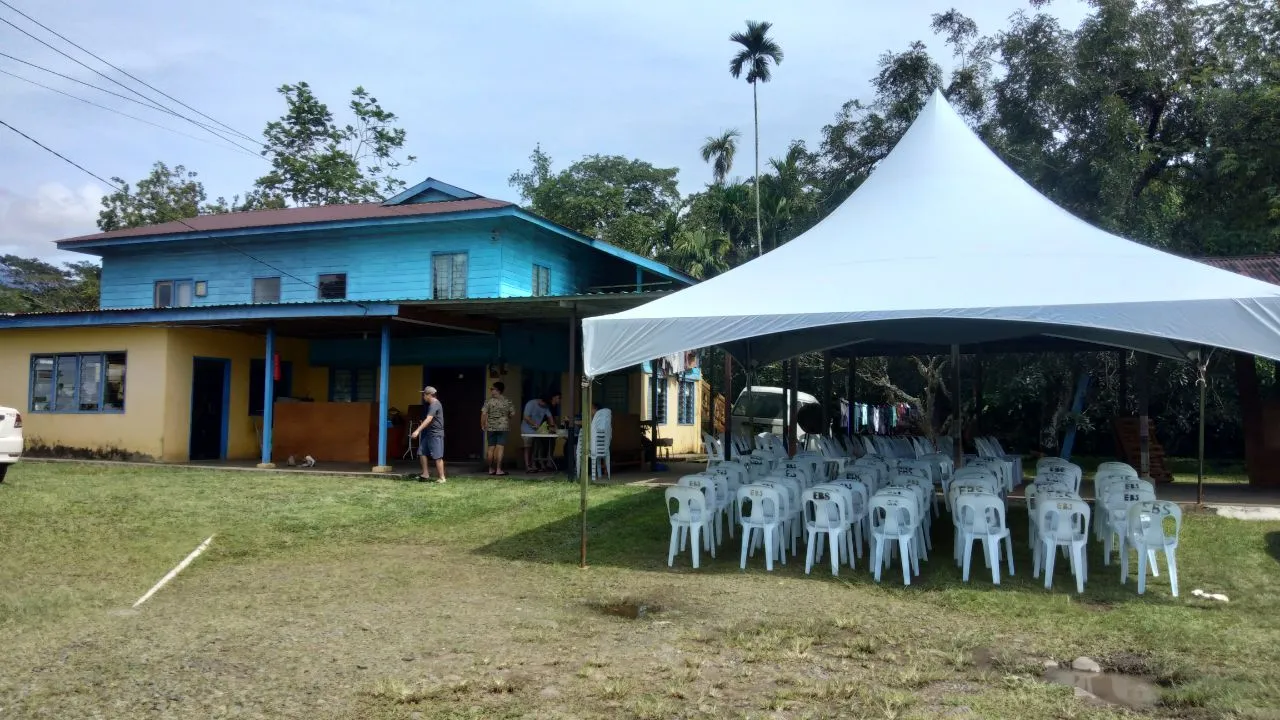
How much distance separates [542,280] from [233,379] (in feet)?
20.3

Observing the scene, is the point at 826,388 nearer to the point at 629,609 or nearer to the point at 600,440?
the point at 600,440

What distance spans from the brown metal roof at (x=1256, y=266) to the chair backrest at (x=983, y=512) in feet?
23.7

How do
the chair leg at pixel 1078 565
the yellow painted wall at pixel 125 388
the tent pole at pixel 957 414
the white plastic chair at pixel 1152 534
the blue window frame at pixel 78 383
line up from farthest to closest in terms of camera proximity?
1. the blue window frame at pixel 78 383
2. the yellow painted wall at pixel 125 388
3. the tent pole at pixel 957 414
4. the chair leg at pixel 1078 565
5. the white plastic chair at pixel 1152 534

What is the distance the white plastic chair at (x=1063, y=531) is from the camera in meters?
6.65

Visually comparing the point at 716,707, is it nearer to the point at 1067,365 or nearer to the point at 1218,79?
the point at 1067,365

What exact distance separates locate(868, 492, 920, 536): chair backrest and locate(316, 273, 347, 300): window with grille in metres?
13.8

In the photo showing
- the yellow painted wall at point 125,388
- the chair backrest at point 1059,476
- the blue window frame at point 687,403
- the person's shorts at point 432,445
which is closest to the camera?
the chair backrest at point 1059,476

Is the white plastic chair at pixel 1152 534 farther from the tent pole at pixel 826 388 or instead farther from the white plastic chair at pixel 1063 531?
the tent pole at pixel 826 388

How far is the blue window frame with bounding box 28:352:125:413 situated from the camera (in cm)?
1633

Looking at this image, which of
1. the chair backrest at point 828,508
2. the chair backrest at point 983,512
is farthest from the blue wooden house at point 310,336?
the chair backrest at point 983,512

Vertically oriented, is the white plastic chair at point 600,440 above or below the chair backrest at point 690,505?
above

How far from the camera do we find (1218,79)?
683 inches

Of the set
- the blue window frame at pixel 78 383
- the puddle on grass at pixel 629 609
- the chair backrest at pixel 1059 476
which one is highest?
the blue window frame at pixel 78 383

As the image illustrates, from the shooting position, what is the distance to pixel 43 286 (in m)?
41.8
